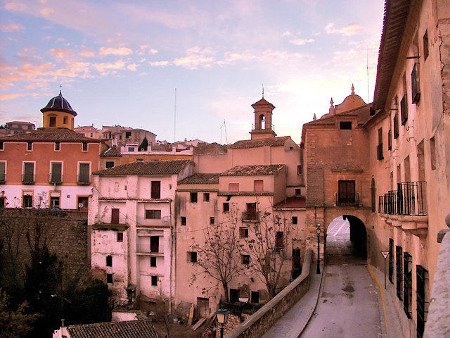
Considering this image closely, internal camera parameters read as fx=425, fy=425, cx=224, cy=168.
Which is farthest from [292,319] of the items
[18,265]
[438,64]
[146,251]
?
[18,265]

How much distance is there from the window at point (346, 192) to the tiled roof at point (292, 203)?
2.82m

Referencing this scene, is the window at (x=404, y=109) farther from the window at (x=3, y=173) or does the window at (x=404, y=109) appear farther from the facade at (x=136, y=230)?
the window at (x=3, y=173)

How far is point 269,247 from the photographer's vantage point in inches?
1141

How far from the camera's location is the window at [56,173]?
41.9 meters

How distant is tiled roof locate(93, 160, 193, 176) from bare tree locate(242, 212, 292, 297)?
823 cm

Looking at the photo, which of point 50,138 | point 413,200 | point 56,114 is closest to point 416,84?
point 413,200

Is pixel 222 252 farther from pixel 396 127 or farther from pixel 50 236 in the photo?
pixel 396 127

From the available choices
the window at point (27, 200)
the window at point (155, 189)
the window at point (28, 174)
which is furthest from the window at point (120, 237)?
the window at point (28, 174)

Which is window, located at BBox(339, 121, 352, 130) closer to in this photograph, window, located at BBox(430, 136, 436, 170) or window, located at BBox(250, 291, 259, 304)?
window, located at BBox(250, 291, 259, 304)

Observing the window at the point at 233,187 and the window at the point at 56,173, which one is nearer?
the window at the point at 233,187

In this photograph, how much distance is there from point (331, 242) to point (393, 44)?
2677 cm

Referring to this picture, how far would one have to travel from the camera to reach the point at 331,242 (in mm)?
35406

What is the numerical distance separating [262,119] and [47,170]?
2213cm

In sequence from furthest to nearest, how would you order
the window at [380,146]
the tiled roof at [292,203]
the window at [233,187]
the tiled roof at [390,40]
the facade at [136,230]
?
the facade at [136,230] → the window at [233,187] → the tiled roof at [292,203] → the window at [380,146] → the tiled roof at [390,40]
